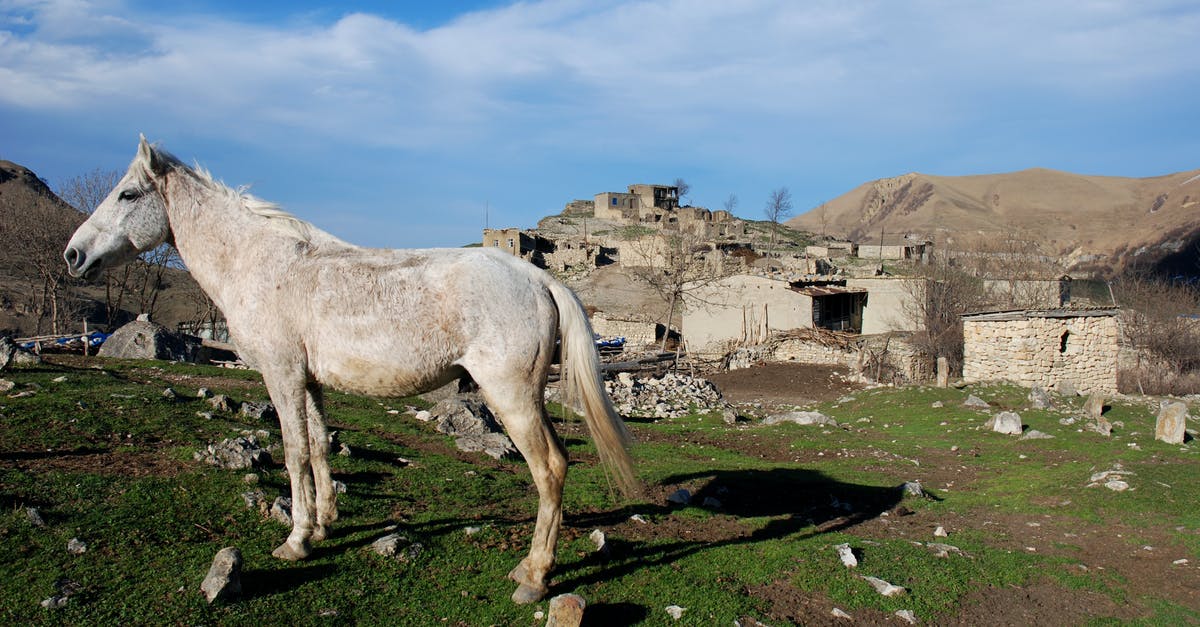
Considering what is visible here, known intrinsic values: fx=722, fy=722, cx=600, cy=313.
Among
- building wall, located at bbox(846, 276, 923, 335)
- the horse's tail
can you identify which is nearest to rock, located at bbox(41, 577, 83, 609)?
the horse's tail

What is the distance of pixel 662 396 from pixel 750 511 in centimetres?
1236

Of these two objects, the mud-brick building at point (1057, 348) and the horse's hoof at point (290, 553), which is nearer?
the horse's hoof at point (290, 553)

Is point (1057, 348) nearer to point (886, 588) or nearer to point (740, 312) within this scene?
point (740, 312)

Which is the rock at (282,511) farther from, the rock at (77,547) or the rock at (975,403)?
the rock at (975,403)

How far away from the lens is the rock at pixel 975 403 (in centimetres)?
1721

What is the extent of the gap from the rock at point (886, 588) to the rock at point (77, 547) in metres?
5.93

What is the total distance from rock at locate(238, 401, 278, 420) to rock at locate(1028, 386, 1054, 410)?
642 inches

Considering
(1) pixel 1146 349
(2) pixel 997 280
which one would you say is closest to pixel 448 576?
(1) pixel 1146 349

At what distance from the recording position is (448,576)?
527cm

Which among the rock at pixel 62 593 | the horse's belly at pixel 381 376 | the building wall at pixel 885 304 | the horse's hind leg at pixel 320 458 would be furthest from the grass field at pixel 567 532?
the building wall at pixel 885 304

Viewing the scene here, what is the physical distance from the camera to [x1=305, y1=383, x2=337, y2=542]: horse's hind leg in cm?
574

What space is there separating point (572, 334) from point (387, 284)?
1351 mm

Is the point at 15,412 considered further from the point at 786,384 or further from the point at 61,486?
the point at 786,384

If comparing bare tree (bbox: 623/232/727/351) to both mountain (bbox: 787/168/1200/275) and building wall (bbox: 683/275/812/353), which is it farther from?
mountain (bbox: 787/168/1200/275)
